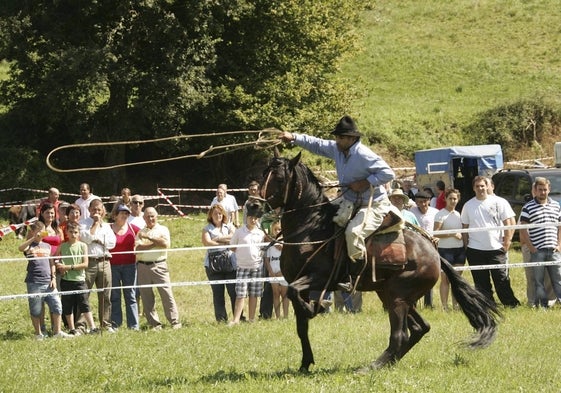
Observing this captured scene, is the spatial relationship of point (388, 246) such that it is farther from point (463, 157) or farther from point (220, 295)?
point (463, 157)

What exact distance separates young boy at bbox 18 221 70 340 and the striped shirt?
749cm

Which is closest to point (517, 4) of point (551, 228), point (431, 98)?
point (431, 98)

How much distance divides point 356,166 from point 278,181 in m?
0.85

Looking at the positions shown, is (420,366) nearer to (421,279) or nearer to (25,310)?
(421,279)

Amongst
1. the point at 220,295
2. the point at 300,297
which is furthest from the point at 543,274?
the point at 300,297

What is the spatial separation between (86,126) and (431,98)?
19321mm

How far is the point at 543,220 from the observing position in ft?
48.6

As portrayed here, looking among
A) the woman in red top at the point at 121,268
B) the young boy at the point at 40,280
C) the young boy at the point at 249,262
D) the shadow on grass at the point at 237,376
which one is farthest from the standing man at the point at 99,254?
the shadow on grass at the point at 237,376

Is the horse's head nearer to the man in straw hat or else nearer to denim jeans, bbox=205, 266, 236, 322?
the man in straw hat

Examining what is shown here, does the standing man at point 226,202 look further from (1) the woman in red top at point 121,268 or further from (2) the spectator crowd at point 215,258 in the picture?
(1) the woman in red top at point 121,268

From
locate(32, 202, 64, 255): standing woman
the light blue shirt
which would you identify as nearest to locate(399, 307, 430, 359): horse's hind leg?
the light blue shirt

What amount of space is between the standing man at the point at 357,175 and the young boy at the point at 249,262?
486 centimetres

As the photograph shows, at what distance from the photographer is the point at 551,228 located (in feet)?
48.4

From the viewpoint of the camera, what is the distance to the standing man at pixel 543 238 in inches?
581
